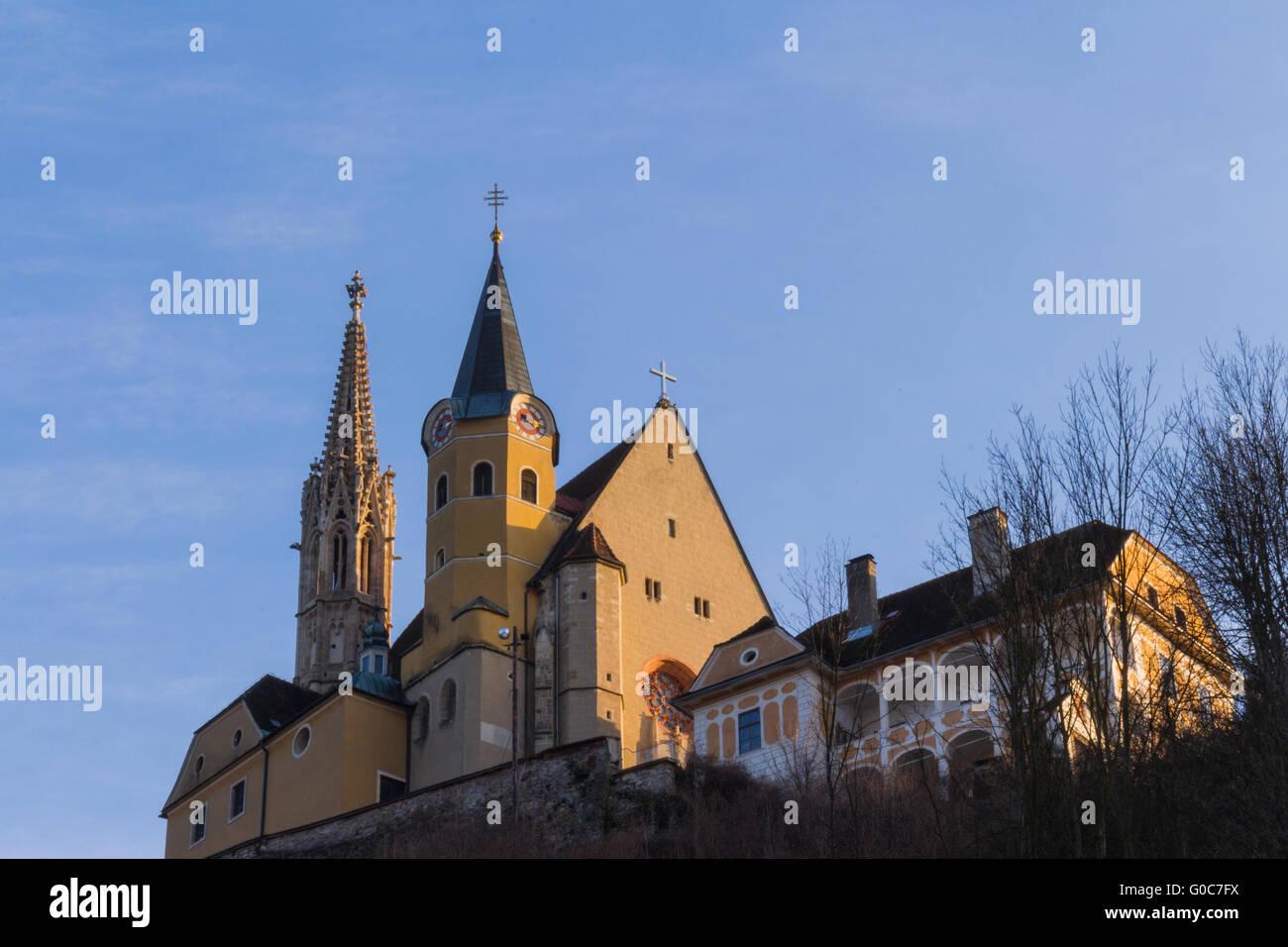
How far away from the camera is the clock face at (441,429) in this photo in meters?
63.2

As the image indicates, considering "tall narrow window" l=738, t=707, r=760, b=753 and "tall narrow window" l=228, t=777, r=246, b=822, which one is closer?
"tall narrow window" l=738, t=707, r=760, b=753

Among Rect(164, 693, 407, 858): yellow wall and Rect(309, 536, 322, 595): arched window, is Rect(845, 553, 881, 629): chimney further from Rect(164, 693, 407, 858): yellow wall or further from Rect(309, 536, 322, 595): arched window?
Rect(309, 536, 322, 595): arched window

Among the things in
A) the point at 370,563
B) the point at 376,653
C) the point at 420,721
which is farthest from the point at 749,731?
the point at 370,563

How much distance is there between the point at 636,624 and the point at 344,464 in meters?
24.9

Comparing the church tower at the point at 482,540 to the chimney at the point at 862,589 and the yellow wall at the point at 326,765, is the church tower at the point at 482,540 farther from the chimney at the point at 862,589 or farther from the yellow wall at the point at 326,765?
the chimney at the point at 862,589

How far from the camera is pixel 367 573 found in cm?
7938

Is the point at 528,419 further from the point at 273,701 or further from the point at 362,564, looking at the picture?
the point at 362,564

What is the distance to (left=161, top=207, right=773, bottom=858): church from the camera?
57031mm

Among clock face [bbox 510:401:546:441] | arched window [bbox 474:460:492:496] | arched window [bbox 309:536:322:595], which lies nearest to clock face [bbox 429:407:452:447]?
arched window [bbox 474:460:492:496]

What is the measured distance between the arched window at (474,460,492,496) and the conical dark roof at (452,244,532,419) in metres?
1.85

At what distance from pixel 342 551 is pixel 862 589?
106 feet

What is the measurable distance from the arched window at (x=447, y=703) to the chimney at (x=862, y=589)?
13.1 metres

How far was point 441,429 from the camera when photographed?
209 feet
